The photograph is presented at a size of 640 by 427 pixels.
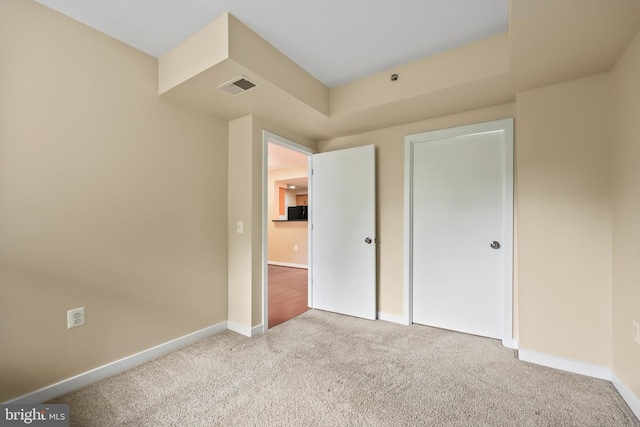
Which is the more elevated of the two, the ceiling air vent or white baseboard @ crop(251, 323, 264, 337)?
the ceiling air vent

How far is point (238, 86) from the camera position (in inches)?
82.2

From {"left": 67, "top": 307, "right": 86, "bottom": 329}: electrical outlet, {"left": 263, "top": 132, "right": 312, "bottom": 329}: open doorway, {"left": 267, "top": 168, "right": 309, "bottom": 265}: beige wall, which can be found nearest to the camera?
{"left": 67, "top": 307, "right": 86, "bottom": 329}: electrical outlet

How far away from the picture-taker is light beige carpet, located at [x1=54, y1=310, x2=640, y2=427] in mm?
1495

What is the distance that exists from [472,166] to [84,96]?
3136 millimetres

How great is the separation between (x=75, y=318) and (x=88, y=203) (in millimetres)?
756

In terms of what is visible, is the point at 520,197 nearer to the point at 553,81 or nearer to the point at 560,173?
the point at 560,173

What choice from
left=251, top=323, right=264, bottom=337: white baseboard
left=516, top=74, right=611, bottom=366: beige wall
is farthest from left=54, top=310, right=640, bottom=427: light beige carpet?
left=516, top=74, right=611, bottom=366: beige wall

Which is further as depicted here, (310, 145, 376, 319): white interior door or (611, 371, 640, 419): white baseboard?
(310, 145, 376, 319): white interior door

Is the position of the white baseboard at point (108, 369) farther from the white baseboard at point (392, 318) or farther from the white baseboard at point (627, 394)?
the white baseboard at point (627, 394)

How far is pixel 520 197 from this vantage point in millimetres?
2145

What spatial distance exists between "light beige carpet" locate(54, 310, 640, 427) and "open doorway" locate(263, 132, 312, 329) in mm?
727

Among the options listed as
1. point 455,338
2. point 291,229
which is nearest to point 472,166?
point 455,338

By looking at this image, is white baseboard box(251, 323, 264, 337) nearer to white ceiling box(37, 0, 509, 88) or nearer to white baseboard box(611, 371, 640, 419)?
white ceiling box(37, 0, 509, 88)

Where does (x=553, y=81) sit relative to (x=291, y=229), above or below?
above
